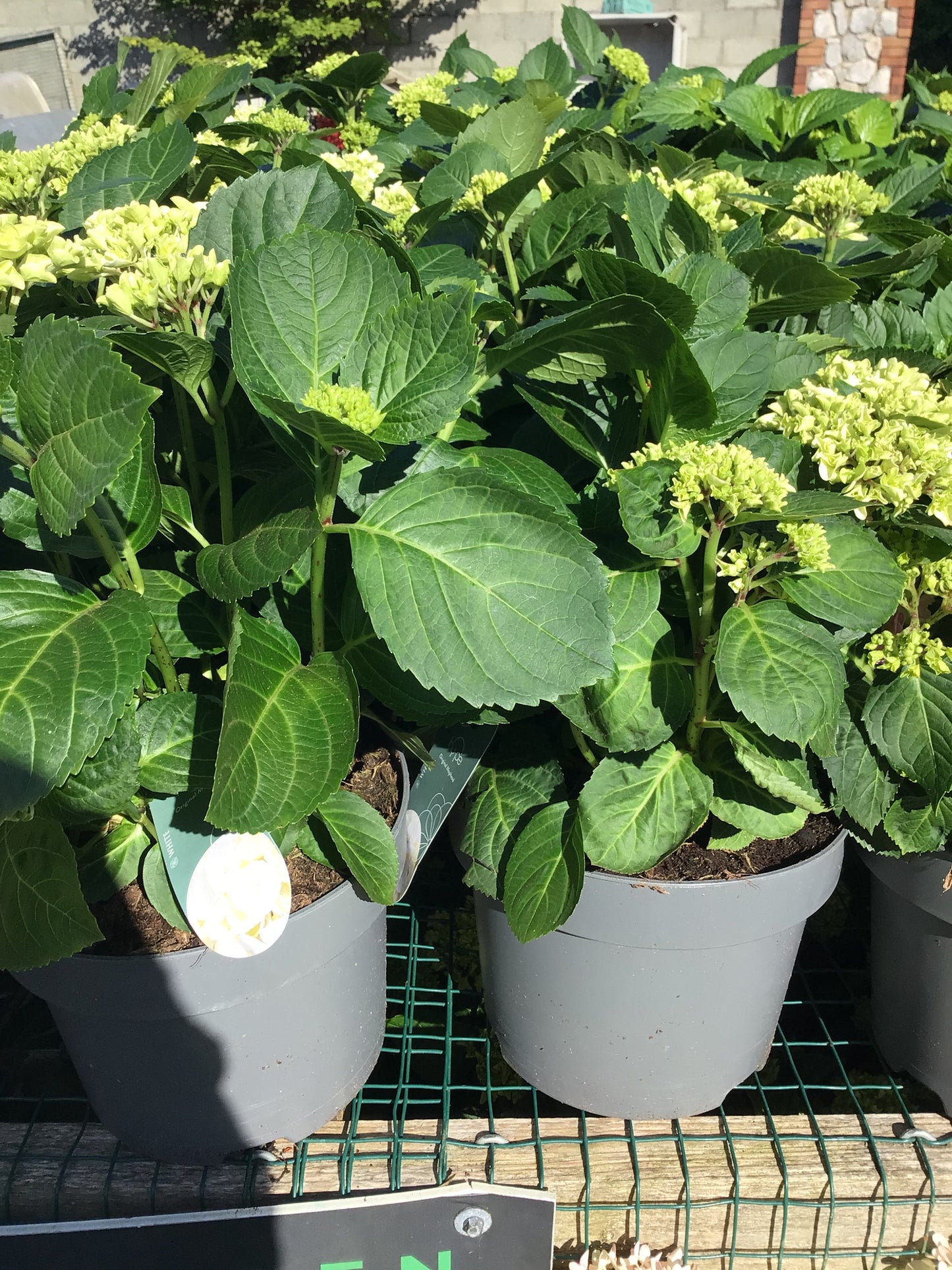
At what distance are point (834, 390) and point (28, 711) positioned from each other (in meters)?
0.74

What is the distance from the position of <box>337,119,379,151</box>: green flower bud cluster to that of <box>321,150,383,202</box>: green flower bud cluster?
573 mm

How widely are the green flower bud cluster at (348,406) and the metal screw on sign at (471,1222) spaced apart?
0.77m

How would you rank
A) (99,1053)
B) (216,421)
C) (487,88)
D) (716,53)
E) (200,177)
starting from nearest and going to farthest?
(216,421) → (99,1053) → (200,177) → (487,88) → (716,53)

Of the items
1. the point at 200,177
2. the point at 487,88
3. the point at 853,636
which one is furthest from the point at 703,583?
the point at 487,88

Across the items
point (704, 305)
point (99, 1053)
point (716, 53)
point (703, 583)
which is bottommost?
point (716, 53)

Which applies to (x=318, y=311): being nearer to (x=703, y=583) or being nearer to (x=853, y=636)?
(x=703, y=583)

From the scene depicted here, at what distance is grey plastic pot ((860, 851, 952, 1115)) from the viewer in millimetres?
1115

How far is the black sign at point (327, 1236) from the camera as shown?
0.92 metres

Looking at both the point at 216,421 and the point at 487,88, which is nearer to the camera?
the point at 216,421

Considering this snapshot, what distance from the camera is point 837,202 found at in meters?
1.19

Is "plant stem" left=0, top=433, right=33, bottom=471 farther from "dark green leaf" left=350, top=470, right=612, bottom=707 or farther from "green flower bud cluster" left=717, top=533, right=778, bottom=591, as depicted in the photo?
"green flower bud cluster" left=717, top=533, right=778, bottom=591

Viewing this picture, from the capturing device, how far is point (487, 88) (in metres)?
1.89

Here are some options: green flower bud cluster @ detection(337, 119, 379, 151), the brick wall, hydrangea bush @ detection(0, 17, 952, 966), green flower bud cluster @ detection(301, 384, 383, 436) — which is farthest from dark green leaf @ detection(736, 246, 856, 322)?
the brick wall

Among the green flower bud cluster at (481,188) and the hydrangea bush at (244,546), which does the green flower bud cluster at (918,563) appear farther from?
the green flower bud cluster at (481,188)
